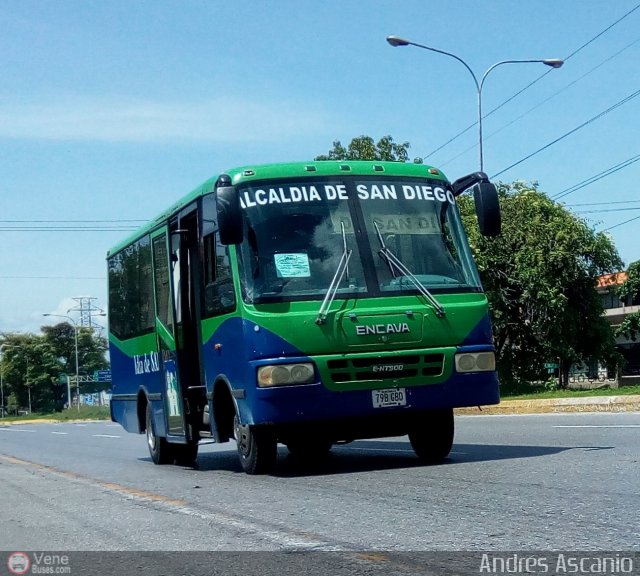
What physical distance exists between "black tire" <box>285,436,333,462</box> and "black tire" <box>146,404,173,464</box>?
1.80m

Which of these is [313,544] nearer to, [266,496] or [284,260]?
[266,496]

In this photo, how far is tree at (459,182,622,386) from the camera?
38500 millimetres

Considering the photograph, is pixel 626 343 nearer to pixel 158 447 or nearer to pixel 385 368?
pixel 158 447

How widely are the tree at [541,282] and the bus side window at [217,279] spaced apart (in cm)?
2754

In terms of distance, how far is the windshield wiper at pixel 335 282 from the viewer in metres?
10.1

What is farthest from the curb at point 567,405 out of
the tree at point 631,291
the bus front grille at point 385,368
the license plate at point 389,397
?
the tree at point 631,291

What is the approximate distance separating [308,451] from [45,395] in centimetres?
11784

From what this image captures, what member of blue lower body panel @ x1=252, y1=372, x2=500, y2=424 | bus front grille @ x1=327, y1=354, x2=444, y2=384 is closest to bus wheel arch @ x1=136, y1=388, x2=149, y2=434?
blue lower body panel @ x1=252, y1=372, x2=500, y2=424

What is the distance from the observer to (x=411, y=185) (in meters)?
11.1

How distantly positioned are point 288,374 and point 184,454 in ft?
16.2

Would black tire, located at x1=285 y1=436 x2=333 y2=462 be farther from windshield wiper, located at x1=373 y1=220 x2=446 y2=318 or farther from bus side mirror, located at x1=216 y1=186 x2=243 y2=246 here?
bus side mirror, located at x1=216 y1=186 x2=243 y2=246

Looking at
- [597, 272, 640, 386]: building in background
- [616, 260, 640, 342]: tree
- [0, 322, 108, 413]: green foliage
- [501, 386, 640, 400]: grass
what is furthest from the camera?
[0, 322, 108, 413]: green foliage

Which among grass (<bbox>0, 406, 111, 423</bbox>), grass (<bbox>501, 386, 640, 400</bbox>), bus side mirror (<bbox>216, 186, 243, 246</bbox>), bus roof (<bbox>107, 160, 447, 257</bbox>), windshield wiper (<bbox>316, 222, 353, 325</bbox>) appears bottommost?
grass (<bbox>501, 386, 640, 400</bbox>)

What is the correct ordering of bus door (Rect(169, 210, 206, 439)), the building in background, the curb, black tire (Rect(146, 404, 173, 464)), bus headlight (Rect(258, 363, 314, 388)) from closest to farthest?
1. bus headlight (Rect(258, 363, 314, 388))
2. bus door (Rect(169, 210, 206, 439))
3. black tire (Rect(146, 404, 173, 464))
4. the curb
5. the building in background
